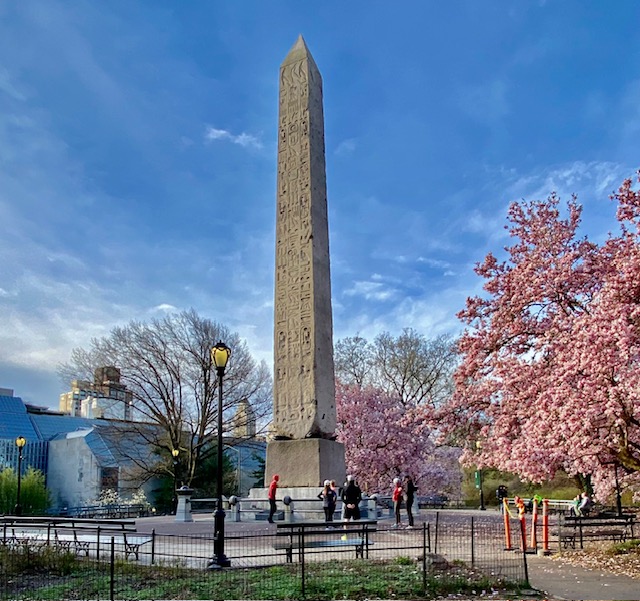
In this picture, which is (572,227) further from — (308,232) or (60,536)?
(60,536)

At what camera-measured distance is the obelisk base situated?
58.3 ft

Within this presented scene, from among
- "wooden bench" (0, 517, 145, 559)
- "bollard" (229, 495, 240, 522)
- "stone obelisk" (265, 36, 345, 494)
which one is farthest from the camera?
"bollard" (229, 495, 240, 522)

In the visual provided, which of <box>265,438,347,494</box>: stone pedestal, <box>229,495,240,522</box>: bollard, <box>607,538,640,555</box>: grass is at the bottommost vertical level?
<box>607,538,640,555</box>: grass

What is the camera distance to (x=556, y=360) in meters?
14.9

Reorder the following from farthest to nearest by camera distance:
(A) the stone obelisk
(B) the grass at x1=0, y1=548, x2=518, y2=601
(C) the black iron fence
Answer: (A) the stone obelisk
(C) the black iron fence
(B) the grass at x1=0, y1=548, x2=518, y2=601

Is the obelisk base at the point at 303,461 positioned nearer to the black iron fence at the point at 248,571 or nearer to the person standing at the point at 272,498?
the person standing at the point at 272,498

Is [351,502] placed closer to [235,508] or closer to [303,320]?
[235,508]

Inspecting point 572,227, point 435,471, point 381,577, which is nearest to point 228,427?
point 435,471

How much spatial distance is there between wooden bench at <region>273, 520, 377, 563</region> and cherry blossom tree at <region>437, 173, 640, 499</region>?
14.4ft

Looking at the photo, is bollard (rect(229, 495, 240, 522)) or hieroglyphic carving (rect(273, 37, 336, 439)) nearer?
hieroglyphic carving (rect(273, 37, 336, 439))

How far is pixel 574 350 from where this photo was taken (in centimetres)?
1350

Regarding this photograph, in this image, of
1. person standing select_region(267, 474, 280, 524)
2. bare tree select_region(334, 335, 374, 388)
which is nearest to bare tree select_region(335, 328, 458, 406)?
bare tree select_region(334, 335, 374, 388)

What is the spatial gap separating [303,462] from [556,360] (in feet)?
22.5

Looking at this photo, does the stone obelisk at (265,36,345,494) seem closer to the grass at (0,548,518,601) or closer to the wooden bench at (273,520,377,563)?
the wooden bench at (273,520,377,563)
